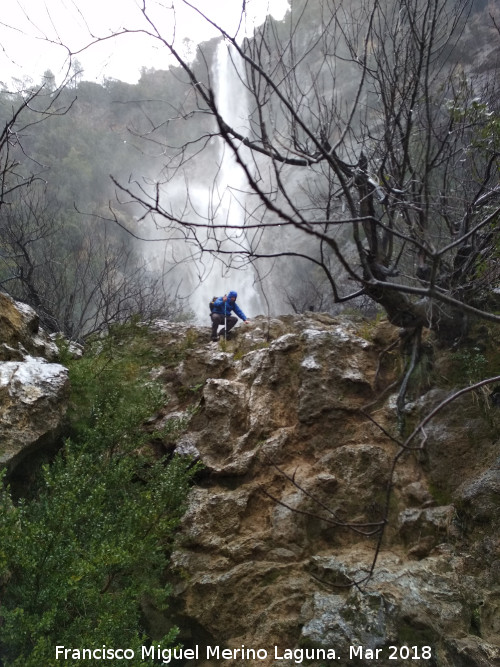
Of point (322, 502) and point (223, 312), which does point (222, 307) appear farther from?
point (322, 502)

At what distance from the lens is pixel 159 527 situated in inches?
133

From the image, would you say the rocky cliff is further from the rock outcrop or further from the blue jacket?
the blue jacket

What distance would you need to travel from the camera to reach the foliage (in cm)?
252

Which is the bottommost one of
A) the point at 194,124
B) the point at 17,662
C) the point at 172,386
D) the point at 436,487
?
the point at 17,662

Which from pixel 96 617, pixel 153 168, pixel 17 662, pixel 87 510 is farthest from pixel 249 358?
pixel 153 168

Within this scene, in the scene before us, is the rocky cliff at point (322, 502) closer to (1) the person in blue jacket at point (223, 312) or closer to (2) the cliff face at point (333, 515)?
(2) the cliff face at point (333, 515)

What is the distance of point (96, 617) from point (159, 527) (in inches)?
28.4

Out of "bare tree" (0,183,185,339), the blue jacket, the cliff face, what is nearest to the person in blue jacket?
the blue jacket

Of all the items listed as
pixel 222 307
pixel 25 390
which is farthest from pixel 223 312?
pixel 25 390

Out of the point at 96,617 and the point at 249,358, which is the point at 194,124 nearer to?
the point at 249,358

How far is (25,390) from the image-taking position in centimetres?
390

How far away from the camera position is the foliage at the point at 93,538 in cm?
252

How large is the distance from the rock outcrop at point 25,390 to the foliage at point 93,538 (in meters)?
0.28

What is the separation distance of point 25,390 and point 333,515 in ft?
8.65
